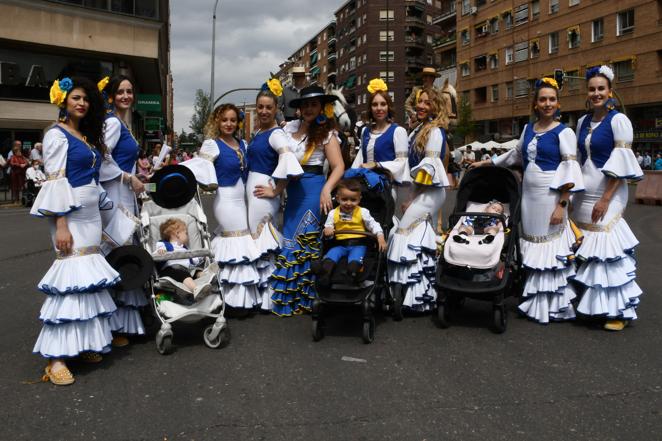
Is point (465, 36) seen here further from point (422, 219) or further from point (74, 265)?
point (74, 265)

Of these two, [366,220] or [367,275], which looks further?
[366,220]

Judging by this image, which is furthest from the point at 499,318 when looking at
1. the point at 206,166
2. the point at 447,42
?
the point at 447,42

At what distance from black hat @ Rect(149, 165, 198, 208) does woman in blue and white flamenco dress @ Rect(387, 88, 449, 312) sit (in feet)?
6.84

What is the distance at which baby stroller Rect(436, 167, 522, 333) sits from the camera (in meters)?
5.48

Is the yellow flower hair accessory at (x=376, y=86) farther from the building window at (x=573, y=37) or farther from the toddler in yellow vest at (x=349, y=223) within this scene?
the building window at (x=573, y=37)

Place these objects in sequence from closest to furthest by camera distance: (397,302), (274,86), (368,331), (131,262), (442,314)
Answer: (131,262) → (368,331) → (442,314) → (397,302) → (274,86)

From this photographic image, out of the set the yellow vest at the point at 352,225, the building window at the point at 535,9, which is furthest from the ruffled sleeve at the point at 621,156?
the building window at the point at 535,9

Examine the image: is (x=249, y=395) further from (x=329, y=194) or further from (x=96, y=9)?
(x=96, y=9)

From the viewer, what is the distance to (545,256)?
583 cm

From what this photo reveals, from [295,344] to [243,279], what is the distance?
3.55 feet

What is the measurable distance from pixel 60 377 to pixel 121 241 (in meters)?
1.31

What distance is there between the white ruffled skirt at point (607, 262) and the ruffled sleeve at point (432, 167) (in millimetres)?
1396

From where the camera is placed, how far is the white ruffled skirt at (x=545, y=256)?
229 inches

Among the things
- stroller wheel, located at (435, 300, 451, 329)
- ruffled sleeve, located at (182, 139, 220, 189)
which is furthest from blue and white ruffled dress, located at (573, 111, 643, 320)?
ruffled sleeve, located at (182, 139, 220, 189)
